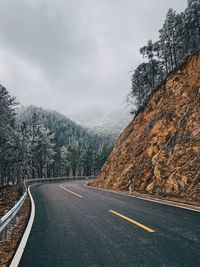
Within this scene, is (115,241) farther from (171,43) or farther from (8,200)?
(171,43)

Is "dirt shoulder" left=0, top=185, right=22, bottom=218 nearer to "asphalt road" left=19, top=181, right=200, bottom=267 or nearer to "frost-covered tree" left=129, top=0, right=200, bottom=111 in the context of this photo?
"asphalt road" left=19, top=181, right=200, bottom=267

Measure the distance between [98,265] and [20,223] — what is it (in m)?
5.44

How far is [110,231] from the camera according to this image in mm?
6836

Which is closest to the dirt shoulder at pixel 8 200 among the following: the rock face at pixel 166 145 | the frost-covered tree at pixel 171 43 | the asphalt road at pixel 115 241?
the asphalt road at pixel 115 241

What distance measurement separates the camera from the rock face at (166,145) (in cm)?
1579

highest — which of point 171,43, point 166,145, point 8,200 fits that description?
point 171,43

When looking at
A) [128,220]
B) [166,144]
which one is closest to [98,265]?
[128,220]

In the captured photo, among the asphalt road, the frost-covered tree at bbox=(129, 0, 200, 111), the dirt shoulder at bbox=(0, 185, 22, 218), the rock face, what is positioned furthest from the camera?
the frost-covered tree at bbox=(129, 0, 200, 111)

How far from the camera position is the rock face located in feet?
51.8

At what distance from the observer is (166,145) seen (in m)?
19.6

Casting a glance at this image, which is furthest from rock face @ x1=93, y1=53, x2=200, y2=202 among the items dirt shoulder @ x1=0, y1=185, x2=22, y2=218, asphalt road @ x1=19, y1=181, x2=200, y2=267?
dirt shoulder @ x1=0, y1=185, x2=22, y2=218

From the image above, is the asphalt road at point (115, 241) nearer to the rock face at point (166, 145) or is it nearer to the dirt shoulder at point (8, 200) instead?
the dirt shoulder at point (8, 200)

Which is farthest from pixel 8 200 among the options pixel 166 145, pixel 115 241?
pixel 115 241

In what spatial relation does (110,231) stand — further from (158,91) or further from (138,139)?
(158,91)
